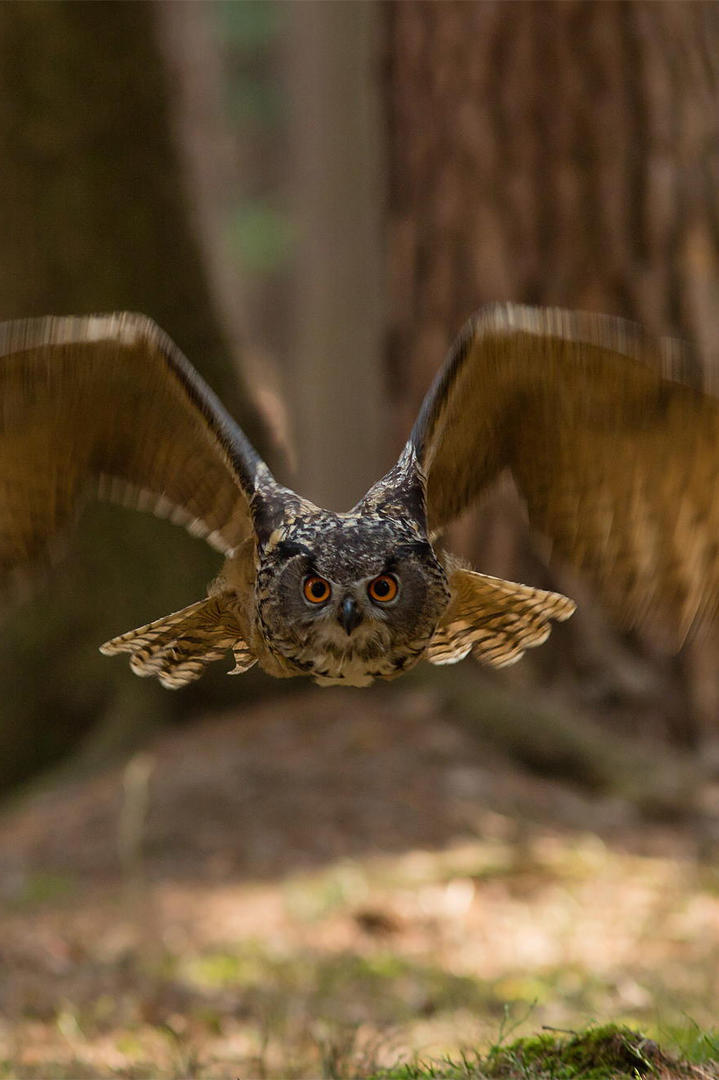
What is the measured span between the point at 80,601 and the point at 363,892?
8.90 feet

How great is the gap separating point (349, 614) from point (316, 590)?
132mm

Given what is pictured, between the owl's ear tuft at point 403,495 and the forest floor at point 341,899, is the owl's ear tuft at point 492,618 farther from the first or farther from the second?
the forest floor at point 341,899

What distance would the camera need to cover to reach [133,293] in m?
7.97

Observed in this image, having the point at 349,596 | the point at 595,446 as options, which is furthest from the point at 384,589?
the point at 595,446

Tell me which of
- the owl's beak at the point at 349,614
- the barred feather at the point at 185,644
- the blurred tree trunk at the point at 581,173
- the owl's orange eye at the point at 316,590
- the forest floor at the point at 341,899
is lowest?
the forest floor at the point at 341,899

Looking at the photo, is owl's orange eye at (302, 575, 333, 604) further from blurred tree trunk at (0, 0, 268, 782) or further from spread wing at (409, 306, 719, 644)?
blurred tree trunk at (0, 0, 268, 782)

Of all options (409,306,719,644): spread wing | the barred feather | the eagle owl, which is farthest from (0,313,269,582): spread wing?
(409,306,719,644): spread wing

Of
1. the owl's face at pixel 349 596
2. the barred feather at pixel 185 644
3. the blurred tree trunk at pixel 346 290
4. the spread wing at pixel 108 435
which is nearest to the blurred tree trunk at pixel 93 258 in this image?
the blurred tree trunk at pixel 346 290

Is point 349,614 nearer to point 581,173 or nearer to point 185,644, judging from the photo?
point 185,644

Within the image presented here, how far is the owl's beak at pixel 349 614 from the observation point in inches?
137

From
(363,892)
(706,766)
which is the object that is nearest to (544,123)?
(706,766)

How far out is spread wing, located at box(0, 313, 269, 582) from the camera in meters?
3.93

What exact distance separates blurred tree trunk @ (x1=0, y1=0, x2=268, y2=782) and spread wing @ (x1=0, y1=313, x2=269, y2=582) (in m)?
3.48

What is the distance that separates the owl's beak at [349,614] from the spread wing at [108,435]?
558mm
